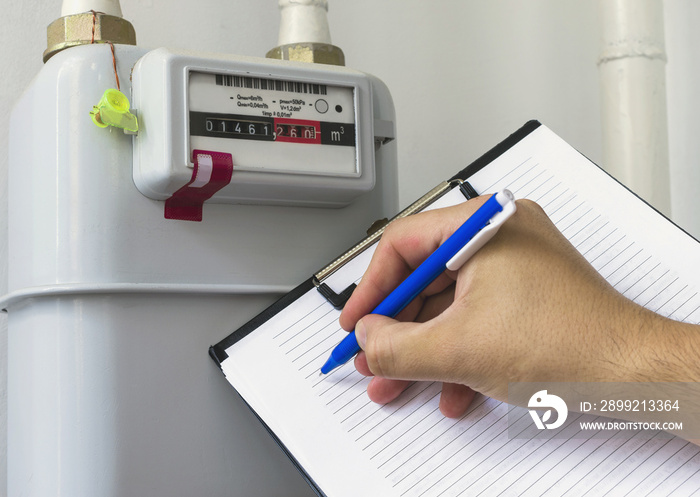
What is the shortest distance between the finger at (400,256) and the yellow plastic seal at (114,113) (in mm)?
236

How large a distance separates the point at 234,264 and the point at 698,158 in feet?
2.64

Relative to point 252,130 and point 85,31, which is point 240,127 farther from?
point 85,31

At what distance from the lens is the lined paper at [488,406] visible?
480 mm

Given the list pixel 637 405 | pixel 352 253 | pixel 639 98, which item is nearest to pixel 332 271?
pixel 352 253

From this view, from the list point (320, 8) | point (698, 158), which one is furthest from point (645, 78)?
point (320, 8)

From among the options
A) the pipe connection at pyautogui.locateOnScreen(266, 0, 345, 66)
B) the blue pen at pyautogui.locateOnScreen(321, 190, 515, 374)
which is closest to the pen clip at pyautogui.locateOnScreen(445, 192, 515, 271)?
the blue pen at pyautogui.locateOnScreen(321, 190, 515, 374)

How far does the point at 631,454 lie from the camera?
1.58 ft

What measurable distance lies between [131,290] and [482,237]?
30cm

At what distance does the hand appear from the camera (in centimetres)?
46

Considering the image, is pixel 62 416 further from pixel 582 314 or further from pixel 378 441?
pixel 582 314

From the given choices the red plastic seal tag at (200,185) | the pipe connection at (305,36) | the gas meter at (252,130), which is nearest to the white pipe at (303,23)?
the pipe connection at (305,36)

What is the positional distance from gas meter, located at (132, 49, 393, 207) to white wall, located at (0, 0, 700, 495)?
0.40 m

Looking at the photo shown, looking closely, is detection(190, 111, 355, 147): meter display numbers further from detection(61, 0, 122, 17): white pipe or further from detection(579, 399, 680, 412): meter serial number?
detection(579, 399, 680, 412): meter serial number

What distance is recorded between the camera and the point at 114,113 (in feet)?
1.91
